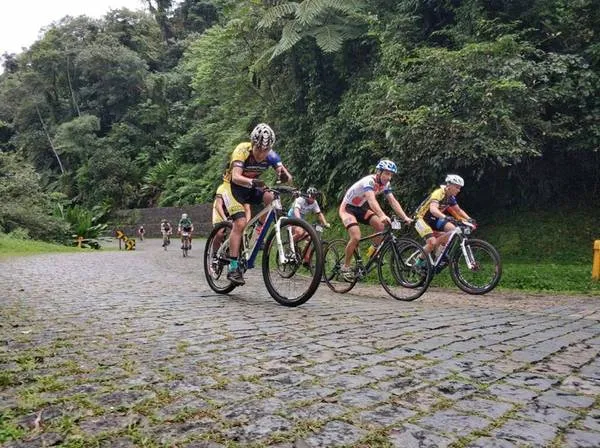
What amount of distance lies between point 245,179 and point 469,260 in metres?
4.27

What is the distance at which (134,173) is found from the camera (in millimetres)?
43219

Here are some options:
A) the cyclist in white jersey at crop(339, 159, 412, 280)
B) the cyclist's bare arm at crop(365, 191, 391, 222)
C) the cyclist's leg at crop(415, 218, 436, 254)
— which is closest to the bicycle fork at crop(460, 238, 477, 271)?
the cyclist's leg at crop(415, 218, 436, 254)

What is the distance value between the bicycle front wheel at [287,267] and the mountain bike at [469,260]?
3.17m

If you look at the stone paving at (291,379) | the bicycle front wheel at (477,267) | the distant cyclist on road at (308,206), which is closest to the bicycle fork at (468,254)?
the bicycle front wheel at (477,267)

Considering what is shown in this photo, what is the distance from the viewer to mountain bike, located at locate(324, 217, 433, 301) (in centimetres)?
729

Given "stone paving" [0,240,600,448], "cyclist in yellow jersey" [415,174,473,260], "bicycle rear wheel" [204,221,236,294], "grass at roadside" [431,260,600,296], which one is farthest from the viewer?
"grass at roadside" [431,260,600,296]

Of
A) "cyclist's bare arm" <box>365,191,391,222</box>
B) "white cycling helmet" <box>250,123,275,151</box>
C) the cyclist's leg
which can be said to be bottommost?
the cyclist's leg

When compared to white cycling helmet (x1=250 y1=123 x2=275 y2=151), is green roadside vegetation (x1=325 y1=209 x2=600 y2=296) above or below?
below

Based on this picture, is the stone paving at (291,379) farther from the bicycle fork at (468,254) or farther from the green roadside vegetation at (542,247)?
the green roadside vegetation at (542,247)

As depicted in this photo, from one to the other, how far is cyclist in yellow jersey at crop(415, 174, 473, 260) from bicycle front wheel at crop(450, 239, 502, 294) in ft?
1.30

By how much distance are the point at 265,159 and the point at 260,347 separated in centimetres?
312

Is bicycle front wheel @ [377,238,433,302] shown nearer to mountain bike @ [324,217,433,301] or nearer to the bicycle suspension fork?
mountain bike @ [324,217,433,301]

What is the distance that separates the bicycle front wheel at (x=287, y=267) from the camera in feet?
17.1

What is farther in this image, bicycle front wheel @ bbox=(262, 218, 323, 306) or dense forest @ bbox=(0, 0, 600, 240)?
dense forest @ bbox=(0, 0, 600, 240)
